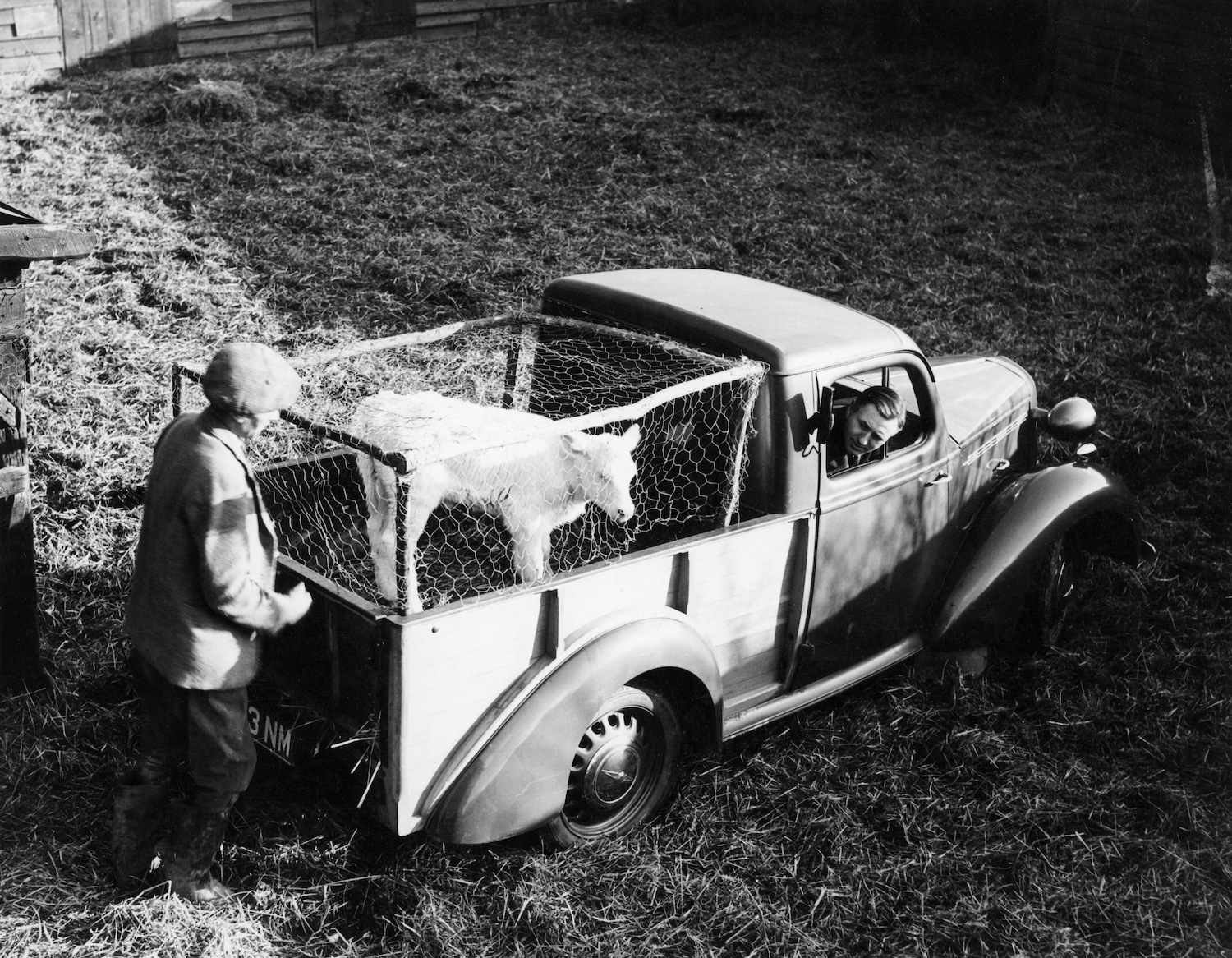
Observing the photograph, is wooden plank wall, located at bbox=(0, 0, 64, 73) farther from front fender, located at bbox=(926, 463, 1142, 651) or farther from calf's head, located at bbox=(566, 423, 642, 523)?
front fender, located at bbox=(926, 463, 1142, 651)

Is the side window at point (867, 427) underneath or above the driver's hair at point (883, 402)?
underneath

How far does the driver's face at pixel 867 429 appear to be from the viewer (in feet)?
13.7

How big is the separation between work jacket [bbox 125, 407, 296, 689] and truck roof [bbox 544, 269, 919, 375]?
174 centimetres

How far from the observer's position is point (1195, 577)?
5766 mm

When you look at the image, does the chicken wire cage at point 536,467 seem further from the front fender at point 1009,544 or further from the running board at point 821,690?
the front fender at point 1009,544

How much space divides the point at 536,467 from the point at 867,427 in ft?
3.89

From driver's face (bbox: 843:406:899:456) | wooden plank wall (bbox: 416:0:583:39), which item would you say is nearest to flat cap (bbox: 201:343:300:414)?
driver's face (bbox: 843:406:899:456)

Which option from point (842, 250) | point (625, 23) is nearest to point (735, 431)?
point (842, 250)

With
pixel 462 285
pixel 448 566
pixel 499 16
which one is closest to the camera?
pixel 448 566

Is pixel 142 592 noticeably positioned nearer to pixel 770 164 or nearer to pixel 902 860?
pixel 902 860

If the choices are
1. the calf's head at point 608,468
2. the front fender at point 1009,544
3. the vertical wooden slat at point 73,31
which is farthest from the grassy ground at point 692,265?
the calf's head at point 608,468

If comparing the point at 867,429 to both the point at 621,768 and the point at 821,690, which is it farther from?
the point at 621,768

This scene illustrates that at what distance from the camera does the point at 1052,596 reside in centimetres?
514

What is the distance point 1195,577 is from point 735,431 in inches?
119
